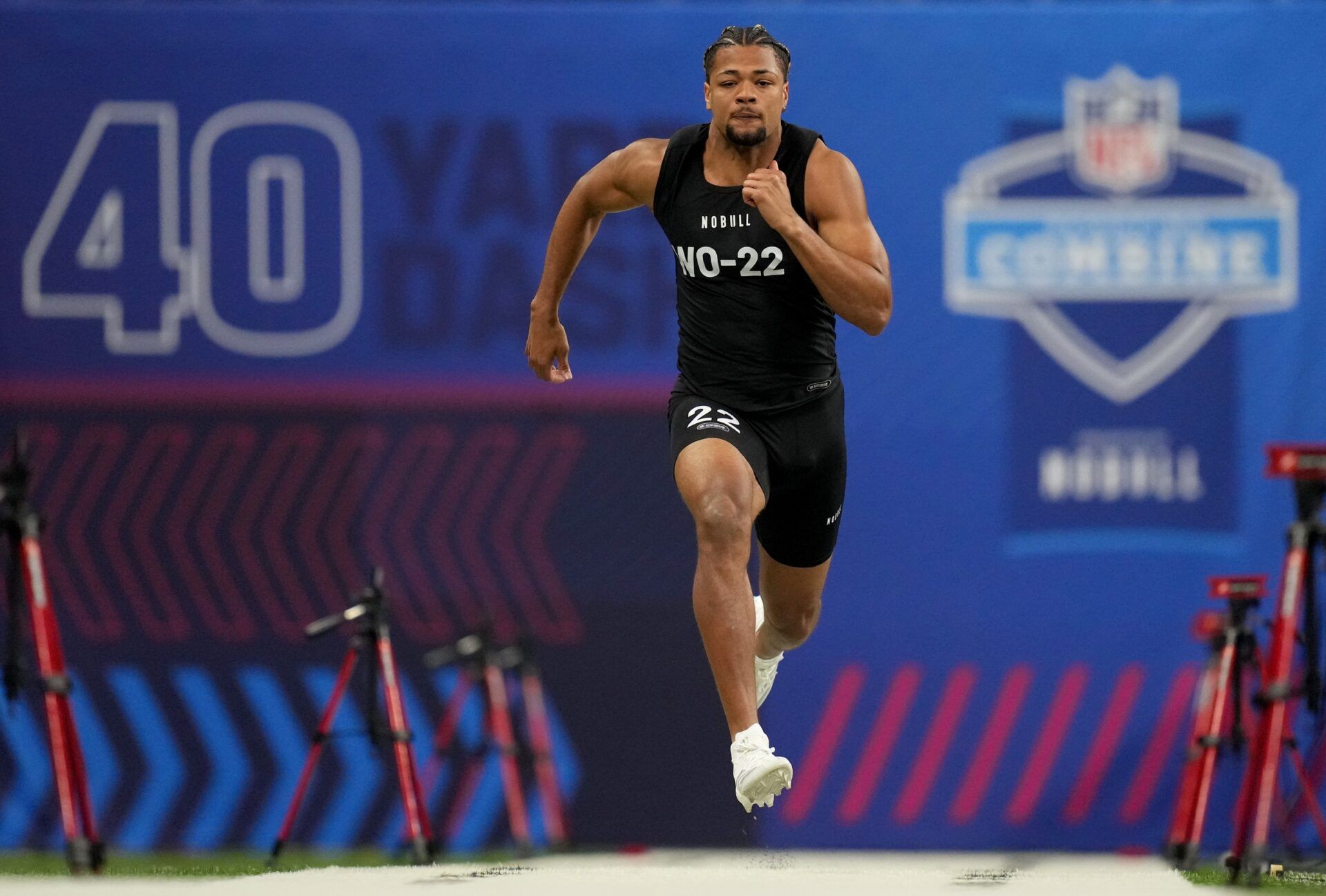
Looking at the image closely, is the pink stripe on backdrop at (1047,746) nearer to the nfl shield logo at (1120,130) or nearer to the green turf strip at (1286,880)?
the green turf strip at (1286,880)

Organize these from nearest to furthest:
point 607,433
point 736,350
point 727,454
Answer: point 727,454, point 736,350, point 607,433

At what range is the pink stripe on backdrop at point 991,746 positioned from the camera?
8.87 meters

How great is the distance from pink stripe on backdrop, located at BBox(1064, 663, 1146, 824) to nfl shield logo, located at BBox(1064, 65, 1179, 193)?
2.41 metres

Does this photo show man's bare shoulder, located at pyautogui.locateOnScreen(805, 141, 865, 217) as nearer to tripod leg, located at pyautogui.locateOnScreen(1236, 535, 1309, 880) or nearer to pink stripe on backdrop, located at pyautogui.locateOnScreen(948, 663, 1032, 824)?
tripod leg, located at pyautogui.locateOnScreen(1236, 535, 1309, 880)

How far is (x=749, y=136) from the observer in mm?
4922

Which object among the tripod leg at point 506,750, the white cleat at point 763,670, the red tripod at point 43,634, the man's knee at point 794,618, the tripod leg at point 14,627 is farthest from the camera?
the tripod leg at point 506,750

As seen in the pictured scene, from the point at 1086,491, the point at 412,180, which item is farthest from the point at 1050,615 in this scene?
the point at 412,180

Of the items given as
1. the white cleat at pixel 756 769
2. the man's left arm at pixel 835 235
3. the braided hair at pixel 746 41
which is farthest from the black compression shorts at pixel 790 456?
the braided hair at pixel 746 41

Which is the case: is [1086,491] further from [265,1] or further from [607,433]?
[265,1]

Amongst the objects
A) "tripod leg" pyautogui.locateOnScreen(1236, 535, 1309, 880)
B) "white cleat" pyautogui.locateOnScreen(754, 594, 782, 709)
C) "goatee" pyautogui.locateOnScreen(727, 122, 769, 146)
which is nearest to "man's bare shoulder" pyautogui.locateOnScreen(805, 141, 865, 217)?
"goatee" pyautogui.locateOnScreen(727, 122, 769, 146)

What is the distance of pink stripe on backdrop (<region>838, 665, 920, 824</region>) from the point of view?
8906 millimetres

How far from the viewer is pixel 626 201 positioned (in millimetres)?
5359

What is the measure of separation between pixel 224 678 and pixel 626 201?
4.52 metres

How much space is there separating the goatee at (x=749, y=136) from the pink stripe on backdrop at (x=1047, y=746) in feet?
15.5
